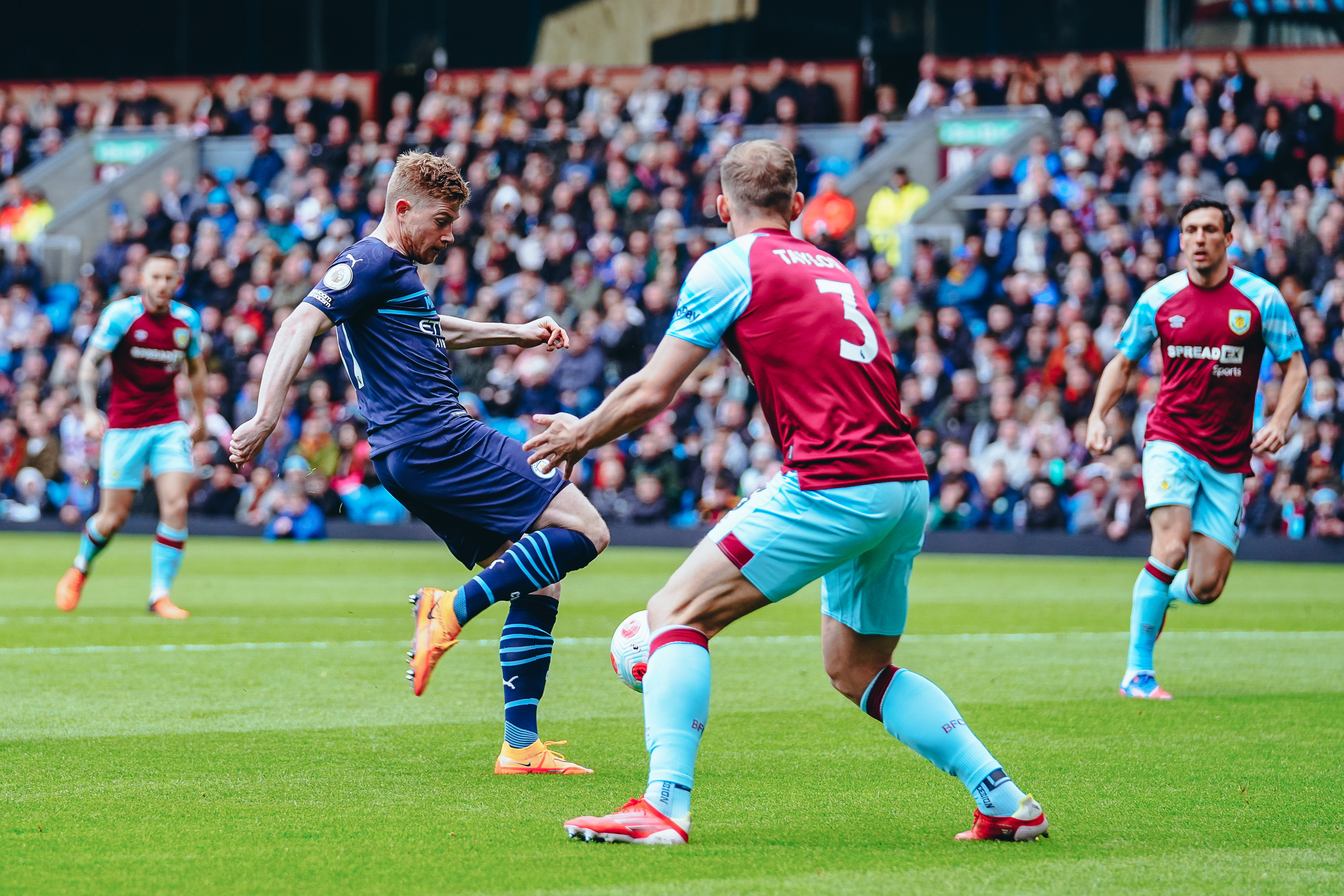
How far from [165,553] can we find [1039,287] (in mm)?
12907

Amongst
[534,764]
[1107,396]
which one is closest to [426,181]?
[534,764]

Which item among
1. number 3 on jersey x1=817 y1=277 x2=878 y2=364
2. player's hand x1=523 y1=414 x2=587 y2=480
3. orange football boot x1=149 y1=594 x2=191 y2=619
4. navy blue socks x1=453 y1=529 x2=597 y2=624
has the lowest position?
orange football boot x1=149 y1=594 x2=191 y2=619

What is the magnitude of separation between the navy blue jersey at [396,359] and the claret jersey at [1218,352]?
4.24 meters

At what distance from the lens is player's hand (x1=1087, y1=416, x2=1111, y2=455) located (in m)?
8.52

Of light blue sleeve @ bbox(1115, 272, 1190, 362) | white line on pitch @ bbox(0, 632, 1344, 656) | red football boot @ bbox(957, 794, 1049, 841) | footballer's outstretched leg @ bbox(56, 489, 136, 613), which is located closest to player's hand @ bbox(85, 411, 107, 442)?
footballer's outstretched leg @ bbox(56, 489, 136, 613)

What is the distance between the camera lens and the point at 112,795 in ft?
17.8

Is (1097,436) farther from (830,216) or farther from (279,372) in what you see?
(830,216)

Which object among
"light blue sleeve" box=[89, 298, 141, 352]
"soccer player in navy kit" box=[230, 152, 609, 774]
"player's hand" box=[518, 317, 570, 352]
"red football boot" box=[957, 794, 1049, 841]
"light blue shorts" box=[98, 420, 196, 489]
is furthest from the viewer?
"light blue shorts" box=[98, 420, 196, 489]

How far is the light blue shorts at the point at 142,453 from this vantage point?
12047mm

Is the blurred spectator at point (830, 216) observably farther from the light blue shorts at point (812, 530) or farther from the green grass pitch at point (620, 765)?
the light blue shorts at point (812, 530)

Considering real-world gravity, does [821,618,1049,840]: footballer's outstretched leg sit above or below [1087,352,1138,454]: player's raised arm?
below

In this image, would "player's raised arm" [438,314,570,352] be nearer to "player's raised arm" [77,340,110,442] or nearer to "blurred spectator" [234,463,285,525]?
"player's raised arm" [77,340,110,442]

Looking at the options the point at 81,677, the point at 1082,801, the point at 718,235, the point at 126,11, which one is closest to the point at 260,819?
the point at 1082,801

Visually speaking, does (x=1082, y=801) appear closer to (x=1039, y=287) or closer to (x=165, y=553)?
(x=165, y=553)
